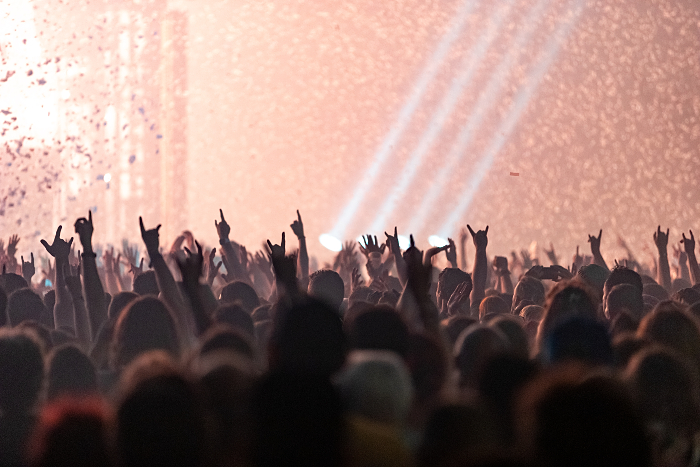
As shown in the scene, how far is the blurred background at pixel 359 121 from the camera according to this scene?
55.4 ft

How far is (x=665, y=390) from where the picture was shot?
2244 millimetres

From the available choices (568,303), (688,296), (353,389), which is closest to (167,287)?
(568,303)

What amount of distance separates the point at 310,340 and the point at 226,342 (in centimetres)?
38

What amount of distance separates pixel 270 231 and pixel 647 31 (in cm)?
1035

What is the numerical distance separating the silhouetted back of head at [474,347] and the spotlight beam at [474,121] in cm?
1770

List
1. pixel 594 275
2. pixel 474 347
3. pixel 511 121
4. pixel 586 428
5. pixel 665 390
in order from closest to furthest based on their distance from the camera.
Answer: pixel 586 428, pixel 665 390, pixel 474 347, pixel 594 275, pixel 511 121

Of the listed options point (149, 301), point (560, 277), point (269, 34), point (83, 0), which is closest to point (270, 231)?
point (269, 34)

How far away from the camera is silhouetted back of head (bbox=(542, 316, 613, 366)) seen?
245 cm

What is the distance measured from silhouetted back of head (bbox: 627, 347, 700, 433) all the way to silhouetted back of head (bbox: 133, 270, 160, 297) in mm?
2916

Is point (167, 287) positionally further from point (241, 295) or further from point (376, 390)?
point (376, 390)

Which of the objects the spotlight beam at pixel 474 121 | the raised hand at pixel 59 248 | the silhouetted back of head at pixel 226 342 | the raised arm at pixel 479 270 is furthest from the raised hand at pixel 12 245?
the spotlight beam at pixel 474 121

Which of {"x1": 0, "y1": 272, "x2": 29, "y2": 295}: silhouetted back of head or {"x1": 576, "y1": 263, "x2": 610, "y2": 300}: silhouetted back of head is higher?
{"x1": 0, "y1": 272, "x2": 29, "y2": 295}: silhouetted back of head

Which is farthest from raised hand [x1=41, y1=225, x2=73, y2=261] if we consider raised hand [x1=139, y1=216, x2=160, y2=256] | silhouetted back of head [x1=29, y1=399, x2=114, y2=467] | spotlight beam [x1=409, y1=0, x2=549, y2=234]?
spotlight beam [x1=409, y1=0, x2=549, y2=234]

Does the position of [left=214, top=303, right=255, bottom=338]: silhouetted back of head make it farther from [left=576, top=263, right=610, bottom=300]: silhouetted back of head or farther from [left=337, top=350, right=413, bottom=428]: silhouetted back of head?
[left=576, top=263, right=610, bottom=300]: silhouetted back of head
